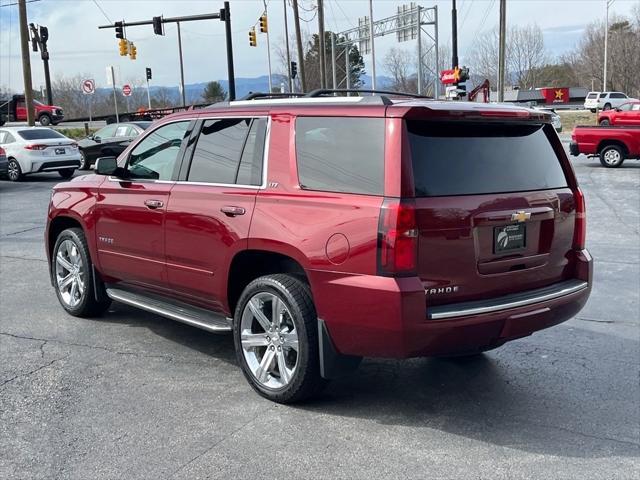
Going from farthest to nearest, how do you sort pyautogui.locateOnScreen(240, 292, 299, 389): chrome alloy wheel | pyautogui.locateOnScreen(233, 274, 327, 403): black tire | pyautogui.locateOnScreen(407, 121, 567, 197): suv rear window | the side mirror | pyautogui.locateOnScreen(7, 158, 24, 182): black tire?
1. pyautogui.locateOnScreen(7, 158, 24, 182): black tire
2. the side mirror
3. pyautogui.locateOnScreen(240, 292, 299, 389): chrome alloy wheel
4. pyautogui.locateOnScreen(233, 274, 327, 403): black tire
5. pyautogui.locateOnScreen(407, 121, 567, 197): suv rear window

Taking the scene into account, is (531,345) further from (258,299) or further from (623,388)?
(258,299)

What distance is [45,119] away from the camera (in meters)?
40.1

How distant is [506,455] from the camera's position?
3756mm

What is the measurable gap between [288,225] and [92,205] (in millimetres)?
2489

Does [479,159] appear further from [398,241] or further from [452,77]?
[452,77]

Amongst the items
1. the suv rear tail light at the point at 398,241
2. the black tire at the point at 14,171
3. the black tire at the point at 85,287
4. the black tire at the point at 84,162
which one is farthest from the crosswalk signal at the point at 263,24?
the suv rear tail light at the point at 398,241

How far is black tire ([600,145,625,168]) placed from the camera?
66.3ft

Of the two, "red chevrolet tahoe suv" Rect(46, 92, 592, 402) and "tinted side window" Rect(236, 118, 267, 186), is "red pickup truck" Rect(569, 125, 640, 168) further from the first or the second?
"tinted side window" Rect(236, 118, 267, 186)

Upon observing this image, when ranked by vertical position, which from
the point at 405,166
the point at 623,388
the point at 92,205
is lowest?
the point at 623,388

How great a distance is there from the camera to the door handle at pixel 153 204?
17.0 ft

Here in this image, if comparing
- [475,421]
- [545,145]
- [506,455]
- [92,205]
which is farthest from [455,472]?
[92,205]

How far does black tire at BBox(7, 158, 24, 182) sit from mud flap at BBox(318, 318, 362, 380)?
1793cm

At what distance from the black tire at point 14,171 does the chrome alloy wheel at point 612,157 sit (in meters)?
16.9

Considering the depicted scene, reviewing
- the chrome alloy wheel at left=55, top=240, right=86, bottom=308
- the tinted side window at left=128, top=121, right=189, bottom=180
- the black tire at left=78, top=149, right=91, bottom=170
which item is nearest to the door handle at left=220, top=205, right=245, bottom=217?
the tinted side window at left=128, top=121, right=189, bottom=180
